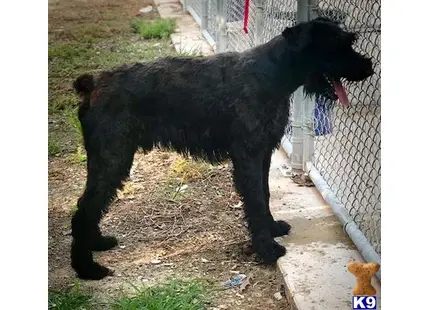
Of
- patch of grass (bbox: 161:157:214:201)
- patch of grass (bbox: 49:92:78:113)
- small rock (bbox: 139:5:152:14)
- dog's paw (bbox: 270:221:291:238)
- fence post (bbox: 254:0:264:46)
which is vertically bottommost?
dog's paw (bbox: 270:221:291:238)

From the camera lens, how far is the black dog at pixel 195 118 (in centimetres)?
205

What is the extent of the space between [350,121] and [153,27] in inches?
27.9

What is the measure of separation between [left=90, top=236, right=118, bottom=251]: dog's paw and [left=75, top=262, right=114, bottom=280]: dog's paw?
0.16 ft

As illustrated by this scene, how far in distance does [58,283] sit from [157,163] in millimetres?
522

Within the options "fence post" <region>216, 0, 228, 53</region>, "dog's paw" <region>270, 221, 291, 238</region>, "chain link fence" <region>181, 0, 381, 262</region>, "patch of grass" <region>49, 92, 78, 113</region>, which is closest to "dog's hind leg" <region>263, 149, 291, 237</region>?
Answer: "dog's paw" <region>270, 221, 291, 238</region>

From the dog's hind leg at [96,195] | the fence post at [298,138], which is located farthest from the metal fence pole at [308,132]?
the dog's hind leg at [96,195]

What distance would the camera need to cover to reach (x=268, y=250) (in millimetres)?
2201

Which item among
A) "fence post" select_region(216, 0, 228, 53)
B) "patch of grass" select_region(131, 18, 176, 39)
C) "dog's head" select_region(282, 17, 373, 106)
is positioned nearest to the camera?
"dog's head" select_region(282, 17, 373, 106)

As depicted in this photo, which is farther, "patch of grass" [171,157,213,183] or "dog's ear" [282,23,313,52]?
"patch of grass" [171,157,213,183]

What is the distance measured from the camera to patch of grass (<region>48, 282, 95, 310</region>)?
193 centimetres

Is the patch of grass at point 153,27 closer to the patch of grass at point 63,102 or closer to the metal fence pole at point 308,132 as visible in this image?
the patch of grass at point 63,102

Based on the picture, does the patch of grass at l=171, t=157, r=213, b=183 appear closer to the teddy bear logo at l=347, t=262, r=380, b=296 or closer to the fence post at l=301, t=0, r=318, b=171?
the fence post at l=301, t=0, r=318, b=171

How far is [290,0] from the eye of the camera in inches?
97.7
